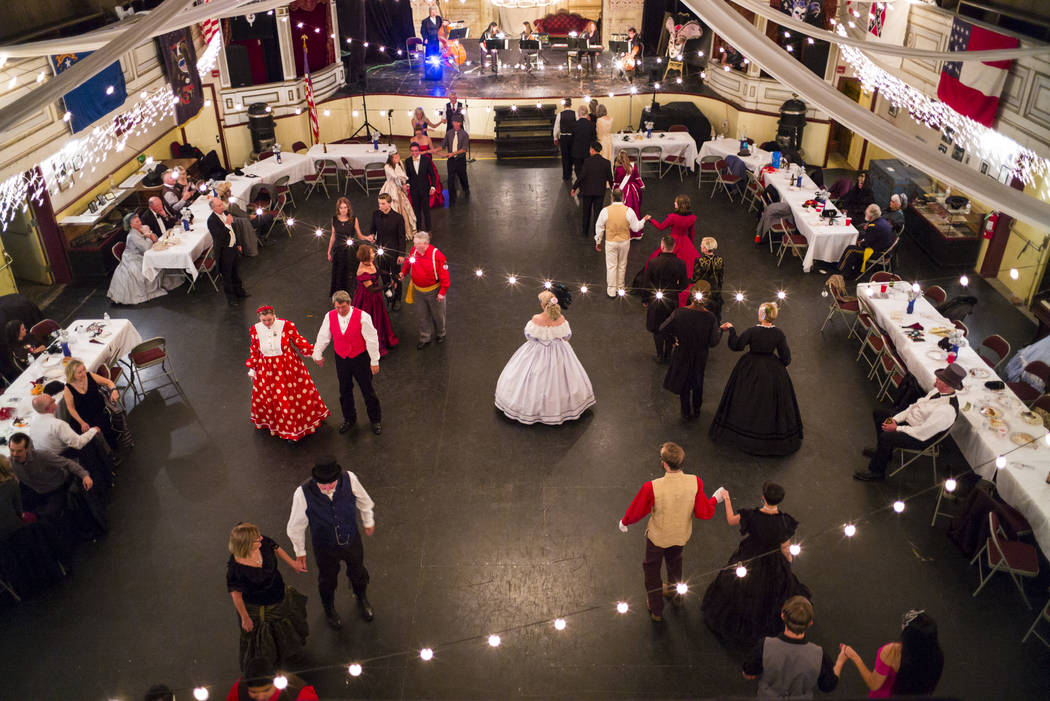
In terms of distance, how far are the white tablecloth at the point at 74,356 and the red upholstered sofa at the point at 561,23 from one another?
1266 centimetres

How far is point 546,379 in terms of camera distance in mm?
6672

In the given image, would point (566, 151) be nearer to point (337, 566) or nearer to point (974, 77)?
point (974, 77)

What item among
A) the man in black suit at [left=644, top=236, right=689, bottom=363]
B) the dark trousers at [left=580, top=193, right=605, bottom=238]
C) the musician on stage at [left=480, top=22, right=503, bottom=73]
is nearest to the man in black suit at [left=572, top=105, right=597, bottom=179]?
the dark trousers at [left=580, top=193, right=605, bottom=238]

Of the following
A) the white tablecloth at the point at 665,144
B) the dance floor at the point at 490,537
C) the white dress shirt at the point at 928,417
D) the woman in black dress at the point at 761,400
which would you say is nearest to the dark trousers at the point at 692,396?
the dance floor at the point at 490,537

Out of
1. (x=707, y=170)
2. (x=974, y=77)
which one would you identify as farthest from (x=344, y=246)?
(x=974, y=77)

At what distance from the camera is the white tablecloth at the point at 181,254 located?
29.3 feet

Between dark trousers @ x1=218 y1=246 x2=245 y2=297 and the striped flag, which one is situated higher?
the striped flag

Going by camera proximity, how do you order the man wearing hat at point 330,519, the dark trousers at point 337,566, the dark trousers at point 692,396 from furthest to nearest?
the dark trousers at point 692,396 < the dark trousers at point 337,566 < the man wearing hat at point 330,519

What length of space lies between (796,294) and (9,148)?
853cm

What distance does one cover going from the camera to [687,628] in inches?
198

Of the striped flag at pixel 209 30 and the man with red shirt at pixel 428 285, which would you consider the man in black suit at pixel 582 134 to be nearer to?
the man with red shirt at pixel 428 285

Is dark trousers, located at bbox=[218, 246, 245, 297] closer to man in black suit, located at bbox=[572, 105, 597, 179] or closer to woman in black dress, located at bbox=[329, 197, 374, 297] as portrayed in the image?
woman in black dress, located at bbox=[329, 197, 374, 297]

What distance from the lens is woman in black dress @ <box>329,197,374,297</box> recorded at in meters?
8.09

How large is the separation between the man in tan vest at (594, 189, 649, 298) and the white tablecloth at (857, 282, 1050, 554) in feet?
8.16
